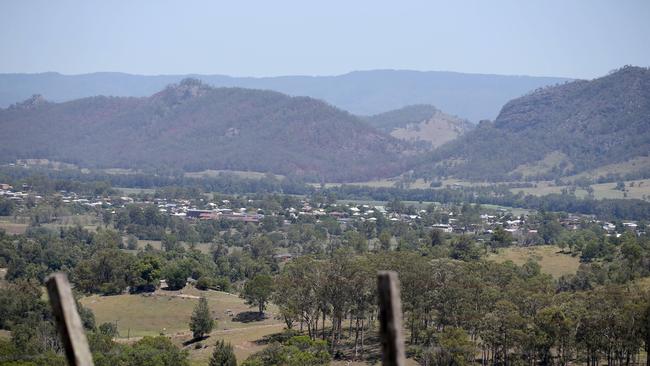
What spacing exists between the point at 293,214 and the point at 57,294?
356ft

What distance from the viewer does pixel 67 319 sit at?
477cm

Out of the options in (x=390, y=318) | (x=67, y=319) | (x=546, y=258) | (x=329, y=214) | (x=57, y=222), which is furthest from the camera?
(x=329, y=214)

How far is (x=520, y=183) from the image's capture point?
169 meters

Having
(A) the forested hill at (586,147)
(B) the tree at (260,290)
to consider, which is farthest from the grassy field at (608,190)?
(B) the tree at (260,290)

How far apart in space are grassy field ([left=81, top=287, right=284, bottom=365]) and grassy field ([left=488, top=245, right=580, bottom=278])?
1983 centimetres

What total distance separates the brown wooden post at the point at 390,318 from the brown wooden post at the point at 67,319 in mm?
1886

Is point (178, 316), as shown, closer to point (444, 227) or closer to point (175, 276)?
point (175, 276)

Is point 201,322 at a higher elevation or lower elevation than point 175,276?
lower

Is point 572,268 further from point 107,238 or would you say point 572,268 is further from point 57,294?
point 57,294

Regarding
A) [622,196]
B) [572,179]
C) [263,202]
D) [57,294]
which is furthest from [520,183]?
[57,294]

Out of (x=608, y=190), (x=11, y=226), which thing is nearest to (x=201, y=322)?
(x=11, y=226)

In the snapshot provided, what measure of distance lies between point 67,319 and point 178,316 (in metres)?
45.9

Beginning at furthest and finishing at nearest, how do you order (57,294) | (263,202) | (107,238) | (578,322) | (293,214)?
(263,202)
(293,214)
(107,238)
(578,322)
(57,294)

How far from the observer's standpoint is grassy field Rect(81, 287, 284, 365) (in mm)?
41719
